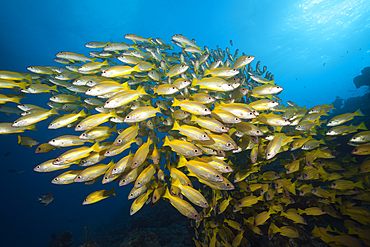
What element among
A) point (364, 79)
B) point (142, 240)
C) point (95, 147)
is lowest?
point (142, 240)

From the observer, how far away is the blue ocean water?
19859mm

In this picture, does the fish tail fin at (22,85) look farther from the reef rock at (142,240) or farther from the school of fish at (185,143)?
the reef rock at (142,240)

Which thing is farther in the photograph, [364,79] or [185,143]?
[364,79]

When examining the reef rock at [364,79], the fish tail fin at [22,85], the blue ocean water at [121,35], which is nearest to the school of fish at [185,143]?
the fish tail fin at [22,85]

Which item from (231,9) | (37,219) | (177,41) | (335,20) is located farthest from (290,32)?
(37,219)

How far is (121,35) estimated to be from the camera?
80.2ft

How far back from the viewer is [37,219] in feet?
107

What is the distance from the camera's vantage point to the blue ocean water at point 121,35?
782 inches

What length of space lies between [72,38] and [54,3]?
4215mm

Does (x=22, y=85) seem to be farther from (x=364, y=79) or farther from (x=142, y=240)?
(x=364, y=79)

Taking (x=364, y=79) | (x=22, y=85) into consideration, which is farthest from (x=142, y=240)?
(x=364, y=79)

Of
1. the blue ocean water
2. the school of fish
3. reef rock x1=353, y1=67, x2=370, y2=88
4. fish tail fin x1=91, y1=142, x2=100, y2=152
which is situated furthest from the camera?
the blue ocean water

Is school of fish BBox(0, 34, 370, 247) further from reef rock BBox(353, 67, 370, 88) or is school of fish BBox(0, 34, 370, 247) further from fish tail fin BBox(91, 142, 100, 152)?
reef rock BBox(353, 67, 370, 88)

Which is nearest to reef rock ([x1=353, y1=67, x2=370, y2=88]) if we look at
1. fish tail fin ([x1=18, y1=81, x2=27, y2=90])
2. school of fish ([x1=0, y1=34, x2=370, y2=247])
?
school of fish ([x1=0, y1=34, x2=370, y2=247])
